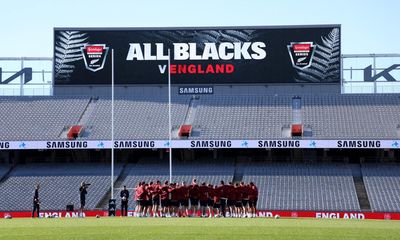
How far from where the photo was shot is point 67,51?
5609cm

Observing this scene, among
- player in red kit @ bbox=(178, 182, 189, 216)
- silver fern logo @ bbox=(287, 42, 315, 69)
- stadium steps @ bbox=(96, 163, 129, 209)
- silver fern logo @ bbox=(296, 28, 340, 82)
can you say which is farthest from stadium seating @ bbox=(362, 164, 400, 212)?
stadium steps @ bbox=(96, 163, 129, 209)

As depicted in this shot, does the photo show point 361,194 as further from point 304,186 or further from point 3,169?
point 3,169

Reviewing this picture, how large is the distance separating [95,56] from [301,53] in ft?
43.3

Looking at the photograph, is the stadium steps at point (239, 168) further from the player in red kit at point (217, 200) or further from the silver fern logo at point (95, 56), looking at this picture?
the player in red kit at point (217, 200)

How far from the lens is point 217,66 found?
55.3 meters

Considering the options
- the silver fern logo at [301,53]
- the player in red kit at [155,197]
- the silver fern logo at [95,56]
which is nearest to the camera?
the player in red kit at [155,197]

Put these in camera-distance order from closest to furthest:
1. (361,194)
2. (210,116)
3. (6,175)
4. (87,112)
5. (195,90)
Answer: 1. (361,194)
2. (6,175)
3. (210,116)
4. (87,112)
5. (195,90)

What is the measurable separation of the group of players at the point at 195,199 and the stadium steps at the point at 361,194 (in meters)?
10.1

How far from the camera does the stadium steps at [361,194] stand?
44.7 metres

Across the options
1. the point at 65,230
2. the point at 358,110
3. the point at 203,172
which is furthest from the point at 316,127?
the point at 65,230

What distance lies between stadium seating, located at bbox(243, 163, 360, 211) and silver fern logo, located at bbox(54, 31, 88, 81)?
1389 centimetres

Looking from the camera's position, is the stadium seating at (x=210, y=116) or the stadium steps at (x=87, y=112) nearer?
the stadium seating at (x=210, y=116)

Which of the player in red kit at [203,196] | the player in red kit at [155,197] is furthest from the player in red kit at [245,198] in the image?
the player in red kit at [155,197]

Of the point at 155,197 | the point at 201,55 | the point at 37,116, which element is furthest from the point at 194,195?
the point at 37,116
